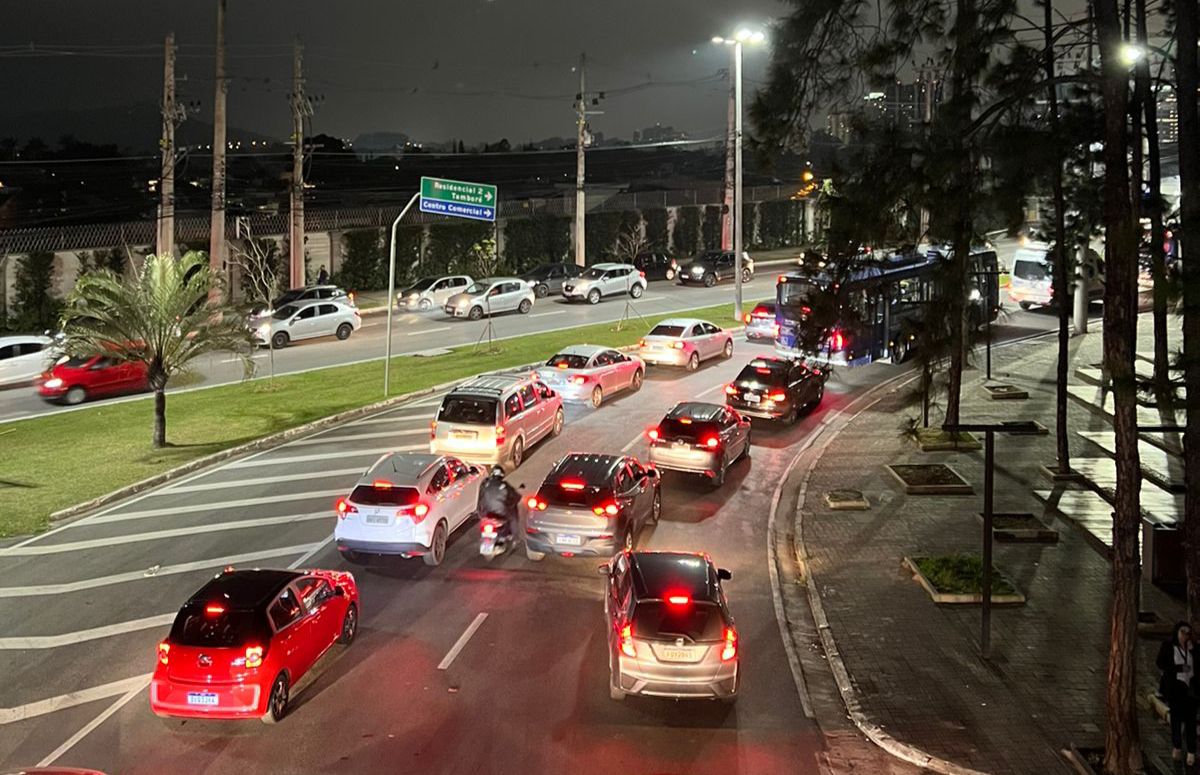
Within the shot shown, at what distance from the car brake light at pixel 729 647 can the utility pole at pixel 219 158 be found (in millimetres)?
35277

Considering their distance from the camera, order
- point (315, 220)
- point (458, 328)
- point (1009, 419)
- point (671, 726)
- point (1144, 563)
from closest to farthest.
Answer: point (671, 726), point (1144, 563), point (1009, 419), point (458, 328), point (315, 220)

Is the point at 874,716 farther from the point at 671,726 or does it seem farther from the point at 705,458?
the point at 705,458

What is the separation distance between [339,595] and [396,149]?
72.2 metres

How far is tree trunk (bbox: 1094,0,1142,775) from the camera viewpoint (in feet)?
39.7

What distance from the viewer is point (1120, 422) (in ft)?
40.6

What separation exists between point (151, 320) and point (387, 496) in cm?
1093

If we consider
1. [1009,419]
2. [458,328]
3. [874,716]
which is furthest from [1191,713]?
[458,328]

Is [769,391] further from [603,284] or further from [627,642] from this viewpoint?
[603,284]

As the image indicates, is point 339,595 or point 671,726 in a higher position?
point 339,595

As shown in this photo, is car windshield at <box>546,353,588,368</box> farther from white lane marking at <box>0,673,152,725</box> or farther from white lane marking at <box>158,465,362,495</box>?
white lane marking at <box>0,673,152,725</box>

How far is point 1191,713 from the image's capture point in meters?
12.3

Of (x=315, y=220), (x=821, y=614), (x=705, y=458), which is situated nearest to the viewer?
(x=821, y=614)

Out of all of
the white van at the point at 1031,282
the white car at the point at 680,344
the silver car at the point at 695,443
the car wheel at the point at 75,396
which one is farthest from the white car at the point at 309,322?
the white van at the point at 1031,282

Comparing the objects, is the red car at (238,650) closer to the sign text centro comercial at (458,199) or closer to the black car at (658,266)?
the sign text centro comercial at (458,199)
